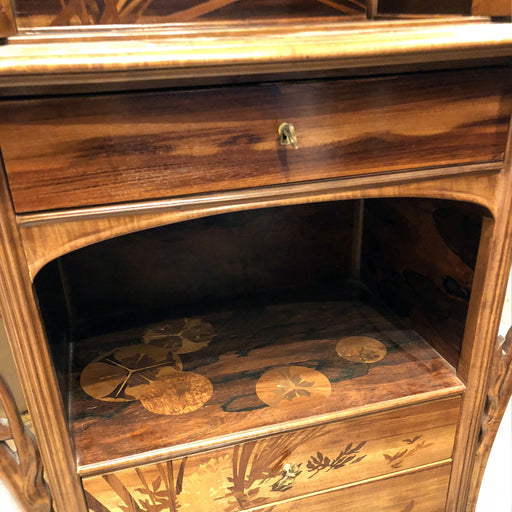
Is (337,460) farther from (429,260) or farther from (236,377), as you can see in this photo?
(429,260)

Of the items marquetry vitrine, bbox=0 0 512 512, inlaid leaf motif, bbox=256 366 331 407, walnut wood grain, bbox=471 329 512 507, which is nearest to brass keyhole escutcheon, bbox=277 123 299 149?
marquetry vitrine, bbox=0 0 512 512

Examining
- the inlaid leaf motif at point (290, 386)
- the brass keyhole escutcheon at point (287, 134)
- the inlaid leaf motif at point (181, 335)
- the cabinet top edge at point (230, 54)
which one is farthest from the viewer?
the inlaid leaf motif at point (181, 335)

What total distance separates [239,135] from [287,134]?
0.06 meters

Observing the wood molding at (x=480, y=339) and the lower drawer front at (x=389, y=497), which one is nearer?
the wood molding at (x=480, y=339)

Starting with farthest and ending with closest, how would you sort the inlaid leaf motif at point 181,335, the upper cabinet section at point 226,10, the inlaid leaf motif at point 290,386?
the inlaid leaf motif at point 181,335
the inlaid leaf motif at point 290,386
the upper cabinet section at point 226,10

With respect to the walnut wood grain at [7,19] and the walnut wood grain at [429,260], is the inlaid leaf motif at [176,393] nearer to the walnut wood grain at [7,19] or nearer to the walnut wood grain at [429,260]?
the walnut wood grain at [429,260]

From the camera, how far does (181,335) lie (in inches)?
39.2

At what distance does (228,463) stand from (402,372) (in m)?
0.34

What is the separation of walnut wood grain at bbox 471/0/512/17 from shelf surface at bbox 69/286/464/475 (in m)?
0.56

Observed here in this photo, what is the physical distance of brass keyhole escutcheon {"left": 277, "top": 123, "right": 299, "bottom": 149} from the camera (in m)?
0.60

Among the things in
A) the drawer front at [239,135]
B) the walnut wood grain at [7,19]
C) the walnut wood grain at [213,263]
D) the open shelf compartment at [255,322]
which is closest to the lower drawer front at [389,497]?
the open shelf compartment at [255,322]

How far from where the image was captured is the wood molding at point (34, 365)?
57 cm

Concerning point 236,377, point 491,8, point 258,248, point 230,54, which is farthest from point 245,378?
point 491,8

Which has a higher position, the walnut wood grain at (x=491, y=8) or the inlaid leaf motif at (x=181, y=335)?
the walnut wood grain at (x=491, y=8)
